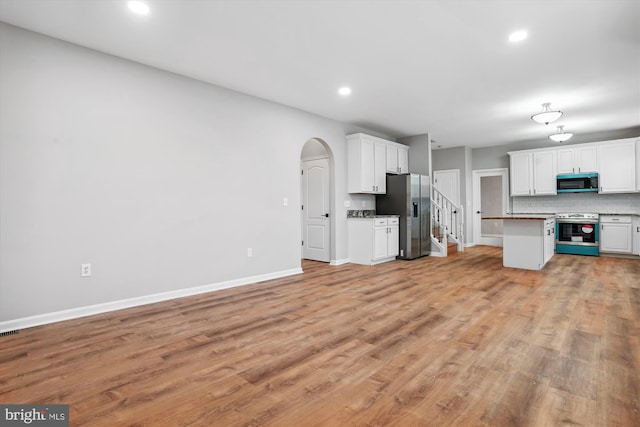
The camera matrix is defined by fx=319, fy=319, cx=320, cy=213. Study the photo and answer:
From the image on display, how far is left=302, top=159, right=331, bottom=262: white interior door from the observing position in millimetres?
6391

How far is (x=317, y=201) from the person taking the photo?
21.5ft

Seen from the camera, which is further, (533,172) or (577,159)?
(533,172)

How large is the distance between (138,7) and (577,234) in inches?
350

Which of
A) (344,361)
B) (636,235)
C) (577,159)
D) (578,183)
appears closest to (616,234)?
(636,235)

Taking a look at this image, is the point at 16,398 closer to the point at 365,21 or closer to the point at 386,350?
the point at 386,350

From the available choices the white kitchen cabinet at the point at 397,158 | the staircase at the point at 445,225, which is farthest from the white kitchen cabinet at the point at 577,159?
the white kitchen cabinet at the point at 397,158

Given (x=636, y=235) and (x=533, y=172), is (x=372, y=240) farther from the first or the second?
(x=636, y=235)

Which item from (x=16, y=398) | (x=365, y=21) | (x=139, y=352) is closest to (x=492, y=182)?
(x=365, y=21)

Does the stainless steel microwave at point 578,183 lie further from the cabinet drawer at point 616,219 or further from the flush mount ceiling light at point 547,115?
the flush mount ceiling light at point 547,115

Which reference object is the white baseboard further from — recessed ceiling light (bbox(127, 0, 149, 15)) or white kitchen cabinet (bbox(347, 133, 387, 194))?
recessed ceiling light (bbox(127, 0, 149, 15))

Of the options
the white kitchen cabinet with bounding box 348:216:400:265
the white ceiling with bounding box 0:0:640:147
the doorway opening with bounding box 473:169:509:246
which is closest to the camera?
the white ceiling with bounding box 0:0:640:147

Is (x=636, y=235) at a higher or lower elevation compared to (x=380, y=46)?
lower

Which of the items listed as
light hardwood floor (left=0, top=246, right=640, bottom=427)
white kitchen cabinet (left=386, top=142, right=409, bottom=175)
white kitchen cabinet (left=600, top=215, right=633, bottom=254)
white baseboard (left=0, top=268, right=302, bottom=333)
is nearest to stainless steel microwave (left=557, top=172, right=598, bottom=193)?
white kitchen cabinet (left=600, top=215, right=633, bottom=254)

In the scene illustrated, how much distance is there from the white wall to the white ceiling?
296mm
